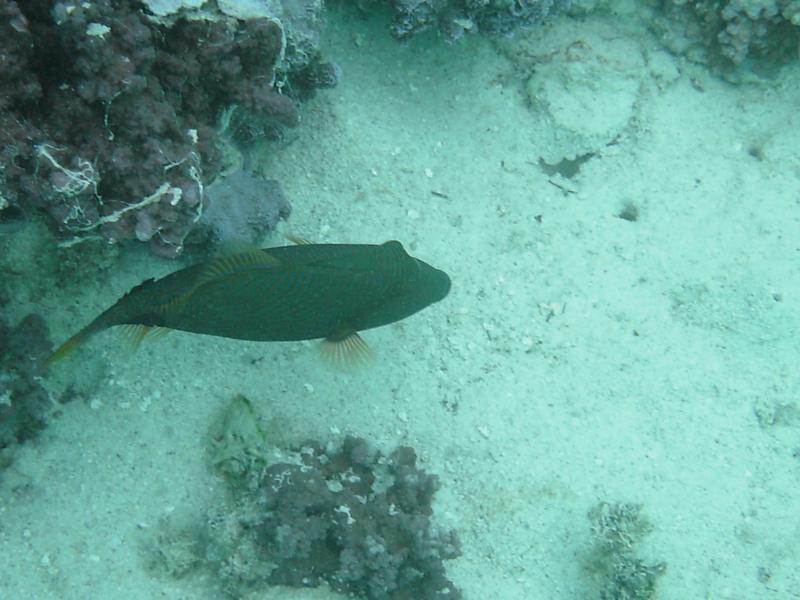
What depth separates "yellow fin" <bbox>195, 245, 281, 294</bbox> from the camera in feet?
11.0

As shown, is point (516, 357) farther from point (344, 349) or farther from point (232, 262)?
point (232, 262)

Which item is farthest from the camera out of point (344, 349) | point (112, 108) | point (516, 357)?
point (516, 357)

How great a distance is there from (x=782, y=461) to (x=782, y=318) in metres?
1.17

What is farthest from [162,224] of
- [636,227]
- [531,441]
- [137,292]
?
[636,227]

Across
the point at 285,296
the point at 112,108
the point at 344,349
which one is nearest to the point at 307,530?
the point at 344,349

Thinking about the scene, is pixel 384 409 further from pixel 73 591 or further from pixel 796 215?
pixel 796 215

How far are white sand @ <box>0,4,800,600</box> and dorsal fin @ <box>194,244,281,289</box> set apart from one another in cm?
111

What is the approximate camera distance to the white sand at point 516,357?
4.10 meters

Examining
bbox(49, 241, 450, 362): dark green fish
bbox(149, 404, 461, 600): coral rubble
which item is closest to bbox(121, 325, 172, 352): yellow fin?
bbox(49, 241, 450, 362): dark green fish

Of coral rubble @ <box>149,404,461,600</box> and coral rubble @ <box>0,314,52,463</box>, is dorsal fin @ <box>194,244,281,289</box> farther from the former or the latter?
coral rubble @ <box>0,314,52,463</box>

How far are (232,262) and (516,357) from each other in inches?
95.0

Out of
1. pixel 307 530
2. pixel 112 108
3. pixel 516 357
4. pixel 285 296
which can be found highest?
pixel 112 108

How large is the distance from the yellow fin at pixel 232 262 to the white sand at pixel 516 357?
1.11 m

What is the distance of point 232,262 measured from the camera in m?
3.37
